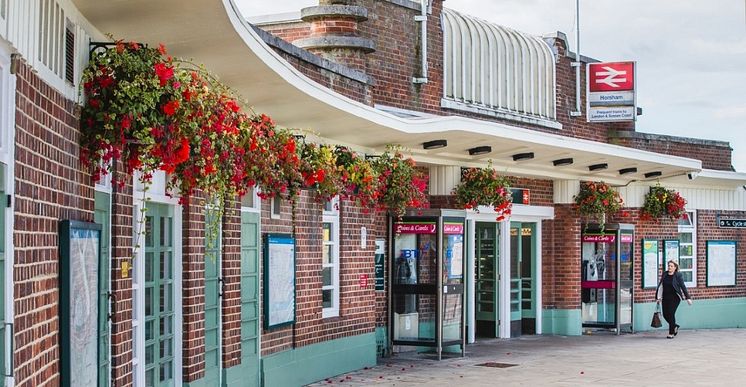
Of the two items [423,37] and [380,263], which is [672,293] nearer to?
[380,263]

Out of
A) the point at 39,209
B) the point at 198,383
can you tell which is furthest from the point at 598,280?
the point at 39,209

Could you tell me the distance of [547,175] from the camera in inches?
846

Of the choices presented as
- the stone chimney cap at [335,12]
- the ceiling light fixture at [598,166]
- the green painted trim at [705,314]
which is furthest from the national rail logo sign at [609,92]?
the stone chimney cap at [335,12]

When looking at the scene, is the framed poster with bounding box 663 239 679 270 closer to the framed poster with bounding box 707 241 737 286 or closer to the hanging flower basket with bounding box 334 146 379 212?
the framed poster with bounding box 707 241 737 286

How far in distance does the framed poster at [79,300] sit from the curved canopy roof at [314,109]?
1.56 meters

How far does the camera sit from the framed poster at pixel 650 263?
79.4ft

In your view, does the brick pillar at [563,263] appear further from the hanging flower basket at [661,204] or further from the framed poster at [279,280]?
the framed poster at [279,280]

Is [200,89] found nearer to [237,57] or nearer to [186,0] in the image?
[186,0]

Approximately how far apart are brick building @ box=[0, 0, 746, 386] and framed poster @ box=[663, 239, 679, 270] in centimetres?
8

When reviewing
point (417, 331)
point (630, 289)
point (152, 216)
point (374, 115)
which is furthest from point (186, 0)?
point (630, 289)

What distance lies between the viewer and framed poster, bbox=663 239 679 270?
24766 mm

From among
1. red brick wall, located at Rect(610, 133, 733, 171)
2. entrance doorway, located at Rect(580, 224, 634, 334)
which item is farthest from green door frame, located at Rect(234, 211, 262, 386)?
red brick wall, located at Rect(610, 133, 733, 171)

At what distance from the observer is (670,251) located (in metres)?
24.9

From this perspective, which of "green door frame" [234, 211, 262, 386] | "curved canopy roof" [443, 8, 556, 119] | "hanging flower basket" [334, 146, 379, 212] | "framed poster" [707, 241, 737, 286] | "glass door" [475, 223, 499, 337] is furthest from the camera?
"framed poster" [707, 241, 737, 286]
